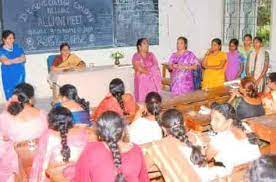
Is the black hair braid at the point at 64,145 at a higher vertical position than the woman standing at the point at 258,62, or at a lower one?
lower

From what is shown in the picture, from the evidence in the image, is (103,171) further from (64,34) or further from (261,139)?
(64,34)

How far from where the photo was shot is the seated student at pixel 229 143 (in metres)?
3.03

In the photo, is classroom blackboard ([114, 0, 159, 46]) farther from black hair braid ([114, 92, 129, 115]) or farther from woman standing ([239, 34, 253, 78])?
black hair braid ([114, 92, 129, 115])

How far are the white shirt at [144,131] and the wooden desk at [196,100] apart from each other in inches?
54.2

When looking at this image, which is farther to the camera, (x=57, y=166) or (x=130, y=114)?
(x=130, y=114)

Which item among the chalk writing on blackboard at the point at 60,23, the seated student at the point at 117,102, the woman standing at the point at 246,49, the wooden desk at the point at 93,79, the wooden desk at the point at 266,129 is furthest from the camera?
the chalk writing on blackboard at the point at 60,23

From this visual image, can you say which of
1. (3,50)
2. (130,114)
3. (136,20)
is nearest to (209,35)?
(136,20)

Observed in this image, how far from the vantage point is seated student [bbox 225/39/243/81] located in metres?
7.65

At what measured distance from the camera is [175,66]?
702 cm

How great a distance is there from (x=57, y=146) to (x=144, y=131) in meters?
0.93

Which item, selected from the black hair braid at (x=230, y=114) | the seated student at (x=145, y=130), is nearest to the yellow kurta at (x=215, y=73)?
the seated student at (x=145, y=130)

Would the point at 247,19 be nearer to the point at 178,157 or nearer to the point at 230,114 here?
the point at 230,114

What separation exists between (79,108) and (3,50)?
3133mm

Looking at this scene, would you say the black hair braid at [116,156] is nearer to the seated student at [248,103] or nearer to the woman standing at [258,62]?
the seated student at [248,103]
